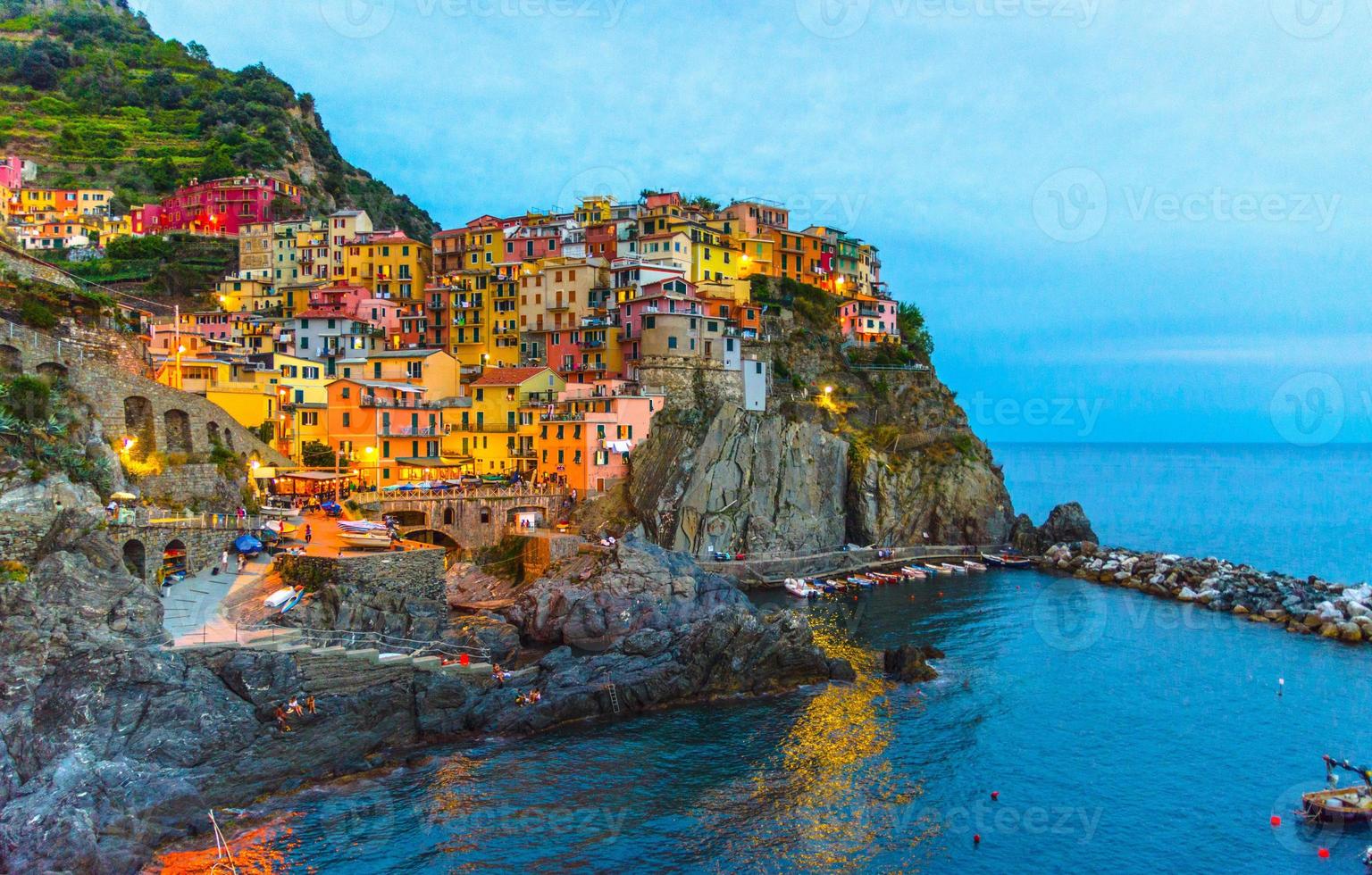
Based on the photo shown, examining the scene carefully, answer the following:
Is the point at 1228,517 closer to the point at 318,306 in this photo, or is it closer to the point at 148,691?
the point at 318,306

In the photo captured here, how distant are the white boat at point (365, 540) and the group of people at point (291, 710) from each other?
48.1 feet

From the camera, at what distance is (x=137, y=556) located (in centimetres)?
3984

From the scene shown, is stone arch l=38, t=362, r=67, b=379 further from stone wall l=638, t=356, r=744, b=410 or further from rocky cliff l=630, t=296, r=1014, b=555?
stone wall l=638, t=356, r=744, b=410

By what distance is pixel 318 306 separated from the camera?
8438cm

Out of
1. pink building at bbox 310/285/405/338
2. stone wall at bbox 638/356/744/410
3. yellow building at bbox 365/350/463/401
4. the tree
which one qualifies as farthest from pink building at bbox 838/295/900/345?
the tree

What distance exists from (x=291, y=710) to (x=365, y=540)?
51.0 ft

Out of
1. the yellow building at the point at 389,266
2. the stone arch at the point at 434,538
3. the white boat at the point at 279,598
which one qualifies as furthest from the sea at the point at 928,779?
the yellow building at the point at 389,266

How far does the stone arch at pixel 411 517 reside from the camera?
57.8 meters

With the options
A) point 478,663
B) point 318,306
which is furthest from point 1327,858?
point 318,306

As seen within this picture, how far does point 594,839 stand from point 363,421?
4051 centimetres

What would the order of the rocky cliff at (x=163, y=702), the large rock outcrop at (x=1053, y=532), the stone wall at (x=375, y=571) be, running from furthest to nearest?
the large rock outcrop at (x=1053, y=532), the stone wall at (x=375, y=571), the rocky cliff at (x=163, y=702)

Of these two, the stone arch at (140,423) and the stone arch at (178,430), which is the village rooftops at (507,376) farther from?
the stone arch at (140,423)

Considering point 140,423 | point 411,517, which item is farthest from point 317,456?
point 140,423

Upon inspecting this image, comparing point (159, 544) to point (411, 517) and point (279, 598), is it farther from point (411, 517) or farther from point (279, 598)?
point (411, 517)
